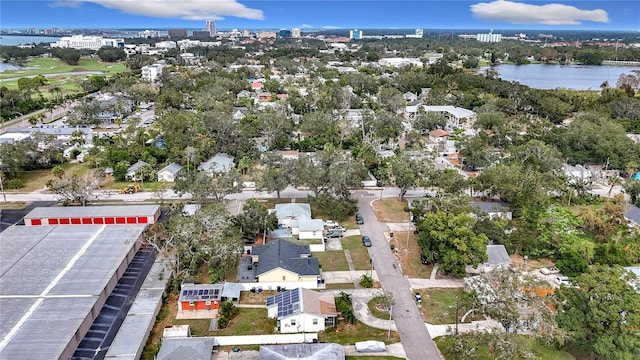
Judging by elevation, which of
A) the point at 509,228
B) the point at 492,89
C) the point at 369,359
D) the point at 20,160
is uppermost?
the point at 492,89

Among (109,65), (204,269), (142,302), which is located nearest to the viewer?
(142,302)

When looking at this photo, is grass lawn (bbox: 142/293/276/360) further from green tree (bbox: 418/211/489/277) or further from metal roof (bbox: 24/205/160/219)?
metal roof (bbox: 24/205/160/219)

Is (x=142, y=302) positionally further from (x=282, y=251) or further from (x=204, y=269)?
(x=282, y=251)

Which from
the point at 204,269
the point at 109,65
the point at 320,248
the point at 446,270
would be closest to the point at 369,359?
the point at 446,270

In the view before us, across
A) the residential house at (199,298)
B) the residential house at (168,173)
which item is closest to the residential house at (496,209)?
the residential house at (199,298)

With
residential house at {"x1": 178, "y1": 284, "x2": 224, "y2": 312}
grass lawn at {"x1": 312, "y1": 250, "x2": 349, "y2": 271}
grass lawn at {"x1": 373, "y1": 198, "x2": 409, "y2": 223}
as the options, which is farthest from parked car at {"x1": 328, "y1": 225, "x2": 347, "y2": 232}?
residential house at {"x1": 178, "y1": 284, "x2": 224, "y2": 312}

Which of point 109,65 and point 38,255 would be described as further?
point 109,65

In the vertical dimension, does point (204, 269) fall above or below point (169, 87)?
below
